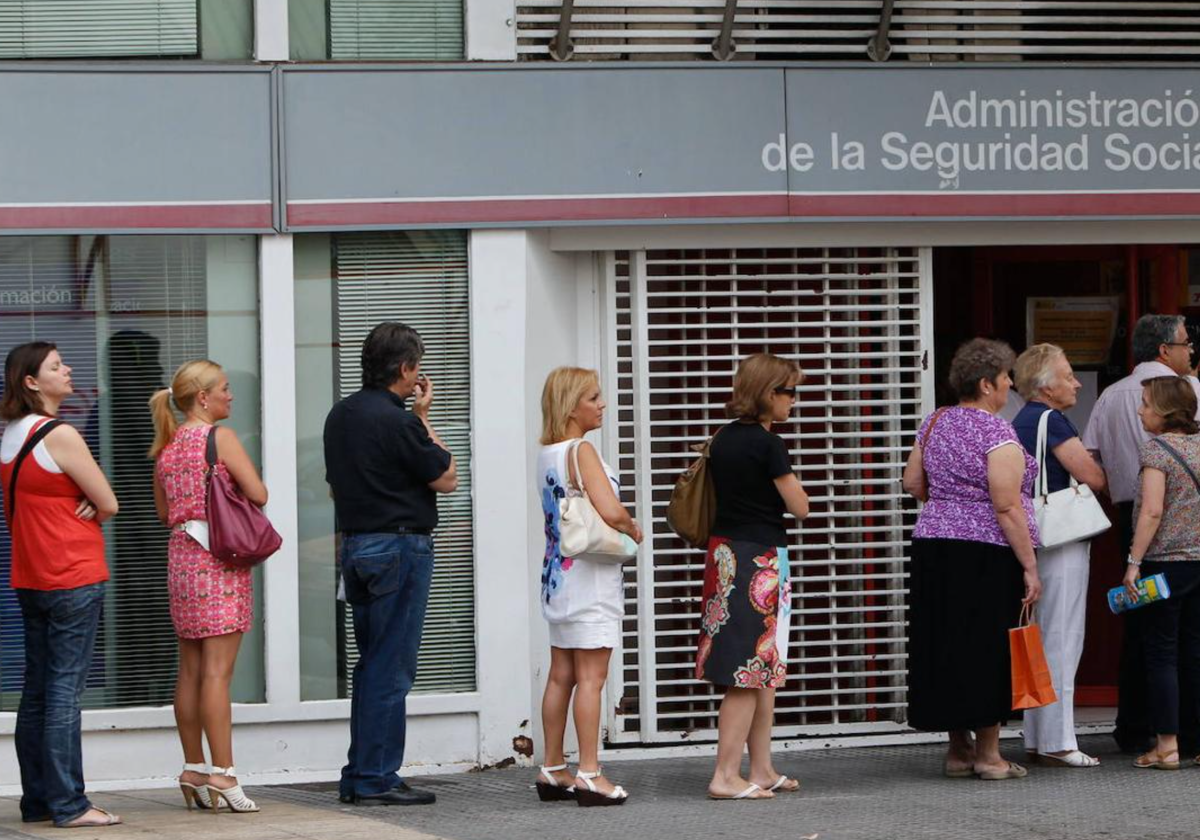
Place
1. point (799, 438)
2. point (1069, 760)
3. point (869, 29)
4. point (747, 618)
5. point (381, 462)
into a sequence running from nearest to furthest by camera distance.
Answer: point (381, 462)
point (747, 618)
point (1069, 760)
point (869, 29)
point (799, 438)

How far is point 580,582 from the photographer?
7371mm

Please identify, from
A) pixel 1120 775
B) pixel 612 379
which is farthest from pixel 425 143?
pixel 1120 775

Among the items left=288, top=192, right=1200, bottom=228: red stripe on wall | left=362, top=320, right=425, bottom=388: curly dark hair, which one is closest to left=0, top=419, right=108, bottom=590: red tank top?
left=362, top=320, right=425, bottom=388: curly dark hair

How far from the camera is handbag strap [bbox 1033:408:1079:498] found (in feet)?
26.8

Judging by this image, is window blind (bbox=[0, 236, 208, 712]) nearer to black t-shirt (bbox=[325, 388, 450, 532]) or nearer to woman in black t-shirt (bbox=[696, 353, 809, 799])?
black t-shirt (bbox=[325, 388, 450, 532])

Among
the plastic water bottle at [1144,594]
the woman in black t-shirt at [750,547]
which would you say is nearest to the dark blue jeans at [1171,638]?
the plastic water bottle at [1144,594]

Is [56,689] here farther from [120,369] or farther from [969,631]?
[969,631]

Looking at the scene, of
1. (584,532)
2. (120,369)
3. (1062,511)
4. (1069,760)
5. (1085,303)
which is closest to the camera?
(584,532)

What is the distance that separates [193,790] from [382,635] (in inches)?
38.1

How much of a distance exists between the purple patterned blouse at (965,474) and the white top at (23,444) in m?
3.43

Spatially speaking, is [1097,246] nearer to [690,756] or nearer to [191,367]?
[690,756]

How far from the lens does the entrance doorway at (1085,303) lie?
33.3 ft

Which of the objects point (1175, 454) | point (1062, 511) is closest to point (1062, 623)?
point (1062, 511)

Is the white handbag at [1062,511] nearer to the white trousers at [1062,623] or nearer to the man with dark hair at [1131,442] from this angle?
the white trousers at [1062,623]
